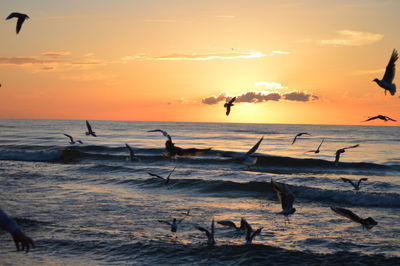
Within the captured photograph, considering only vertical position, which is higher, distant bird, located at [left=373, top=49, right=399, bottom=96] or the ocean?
distant bird, located at [left=373, top=49, right=399, bottom=96]

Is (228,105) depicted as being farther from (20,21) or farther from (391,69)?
(20,21)

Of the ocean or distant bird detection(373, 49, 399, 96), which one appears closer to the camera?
the ocean

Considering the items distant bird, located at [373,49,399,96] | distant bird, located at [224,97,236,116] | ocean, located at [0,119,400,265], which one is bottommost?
ocean, located at [0,119,400,265]

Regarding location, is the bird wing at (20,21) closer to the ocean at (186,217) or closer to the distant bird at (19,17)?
the distant bird at (19,17)

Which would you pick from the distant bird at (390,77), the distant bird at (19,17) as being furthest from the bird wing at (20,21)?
the distant bird at (390,77)

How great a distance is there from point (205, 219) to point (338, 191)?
29.9 feet

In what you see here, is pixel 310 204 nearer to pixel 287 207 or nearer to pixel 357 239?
pixel 357 239

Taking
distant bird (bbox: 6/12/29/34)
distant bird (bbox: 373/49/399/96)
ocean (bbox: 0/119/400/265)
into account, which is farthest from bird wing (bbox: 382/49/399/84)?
distant bird (bbox: 6/12/29/34)

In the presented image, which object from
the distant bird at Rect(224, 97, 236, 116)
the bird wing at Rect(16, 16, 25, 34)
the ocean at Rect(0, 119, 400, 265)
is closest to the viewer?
the bird wing at Rect(16, 16, 25, 34)

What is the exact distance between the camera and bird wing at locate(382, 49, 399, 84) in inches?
487

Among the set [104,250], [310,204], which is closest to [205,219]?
[104,250]

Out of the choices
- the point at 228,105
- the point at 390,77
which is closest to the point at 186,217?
the point at 228,105

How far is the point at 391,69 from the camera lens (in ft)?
40.9

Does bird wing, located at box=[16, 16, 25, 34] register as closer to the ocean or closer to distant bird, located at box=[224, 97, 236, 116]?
the ocean
